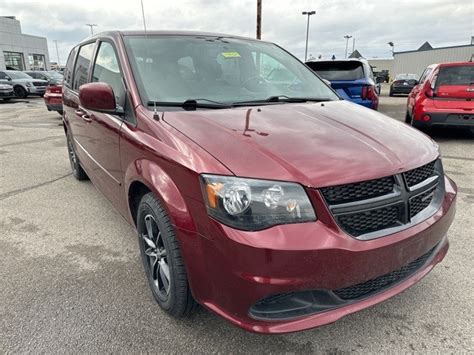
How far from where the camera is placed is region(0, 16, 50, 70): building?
42.6 metres

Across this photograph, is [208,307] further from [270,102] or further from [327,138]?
[270,102]

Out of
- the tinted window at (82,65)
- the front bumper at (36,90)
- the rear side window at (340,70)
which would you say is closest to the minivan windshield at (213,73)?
the tinted window at (82,65)

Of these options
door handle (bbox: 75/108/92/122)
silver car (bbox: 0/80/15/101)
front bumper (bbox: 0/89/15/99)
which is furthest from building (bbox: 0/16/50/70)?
door handle (bbox: 75/108/92/122)

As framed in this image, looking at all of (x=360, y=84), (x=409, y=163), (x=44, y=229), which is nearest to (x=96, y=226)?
(x=44, y=229)

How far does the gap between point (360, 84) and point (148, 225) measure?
20.2 feet

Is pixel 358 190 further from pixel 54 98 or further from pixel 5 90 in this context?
pixel 5 90

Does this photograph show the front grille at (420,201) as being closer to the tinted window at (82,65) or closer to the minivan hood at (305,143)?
the minivan hood at (305,143)

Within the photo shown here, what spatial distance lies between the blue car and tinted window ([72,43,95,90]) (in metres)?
4.79

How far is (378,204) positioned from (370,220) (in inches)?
3.4

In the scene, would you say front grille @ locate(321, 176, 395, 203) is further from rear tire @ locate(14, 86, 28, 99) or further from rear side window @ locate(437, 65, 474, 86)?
rear tire @ locate(14, 86, 28, 99)

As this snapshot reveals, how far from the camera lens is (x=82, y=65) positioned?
3824mm

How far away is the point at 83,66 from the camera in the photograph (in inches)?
148

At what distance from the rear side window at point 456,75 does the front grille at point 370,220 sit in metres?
6.17

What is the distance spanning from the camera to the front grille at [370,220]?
1.69 metres
